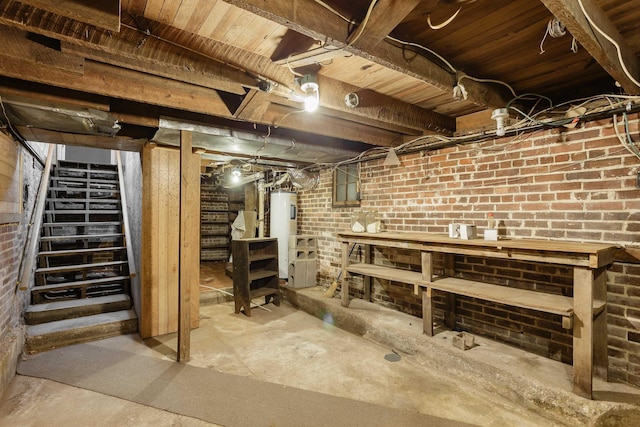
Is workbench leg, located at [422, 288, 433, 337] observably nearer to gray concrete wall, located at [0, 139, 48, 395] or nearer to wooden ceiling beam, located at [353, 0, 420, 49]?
wooden ceiling beam, located at [353, 0, 420, 49]

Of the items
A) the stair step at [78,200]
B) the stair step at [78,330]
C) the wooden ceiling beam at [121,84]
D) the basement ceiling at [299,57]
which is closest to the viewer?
the basement ceiling at [299,57]

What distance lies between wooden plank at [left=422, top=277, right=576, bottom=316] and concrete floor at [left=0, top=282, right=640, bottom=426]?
52cm

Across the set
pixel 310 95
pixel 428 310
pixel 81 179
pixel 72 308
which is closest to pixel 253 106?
pixel 310 95

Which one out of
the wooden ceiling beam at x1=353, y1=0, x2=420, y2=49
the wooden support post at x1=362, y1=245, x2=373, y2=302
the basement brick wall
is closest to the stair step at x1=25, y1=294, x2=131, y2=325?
the wooden support post at x1=362, y1=245, x2=373, y2=302

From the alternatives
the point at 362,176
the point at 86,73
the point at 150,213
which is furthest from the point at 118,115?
the point at 362,176

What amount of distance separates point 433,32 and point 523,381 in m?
2.43

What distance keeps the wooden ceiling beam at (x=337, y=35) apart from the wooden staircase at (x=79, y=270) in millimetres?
3682

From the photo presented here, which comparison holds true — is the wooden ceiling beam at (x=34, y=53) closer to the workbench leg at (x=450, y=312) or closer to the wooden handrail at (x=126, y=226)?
the wooden handrail at (x=126, y=226)

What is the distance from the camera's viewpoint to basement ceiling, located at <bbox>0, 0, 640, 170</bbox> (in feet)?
4.46

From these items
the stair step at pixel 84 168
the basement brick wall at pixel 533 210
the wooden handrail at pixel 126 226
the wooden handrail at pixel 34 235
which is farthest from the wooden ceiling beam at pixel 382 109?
the stair step at pixel 84 168

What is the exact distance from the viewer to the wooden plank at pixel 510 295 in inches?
81.6

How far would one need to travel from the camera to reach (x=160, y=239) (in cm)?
346

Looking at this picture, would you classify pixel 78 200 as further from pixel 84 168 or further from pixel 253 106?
pixel 253 106

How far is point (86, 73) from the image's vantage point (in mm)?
1984
